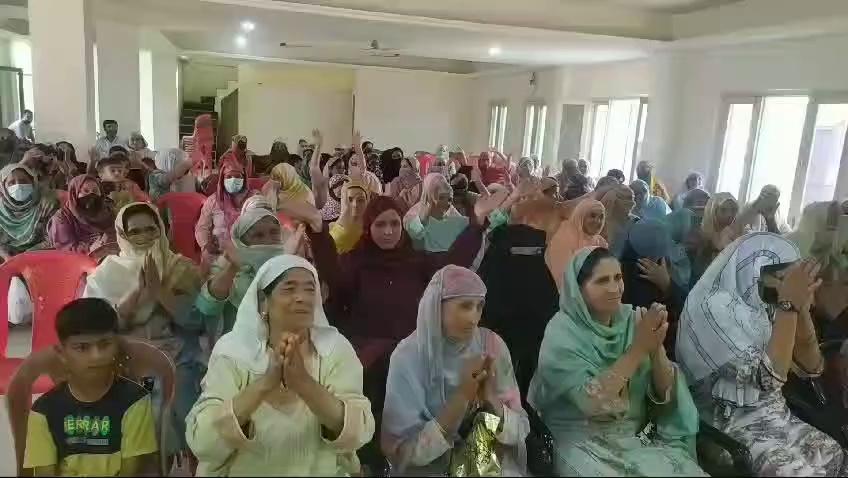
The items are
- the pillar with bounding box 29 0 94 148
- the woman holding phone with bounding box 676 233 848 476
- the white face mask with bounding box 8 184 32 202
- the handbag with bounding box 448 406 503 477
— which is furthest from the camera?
the pillar with bounding box 29 0 94 148

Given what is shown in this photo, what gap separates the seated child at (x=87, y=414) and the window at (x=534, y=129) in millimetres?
10014

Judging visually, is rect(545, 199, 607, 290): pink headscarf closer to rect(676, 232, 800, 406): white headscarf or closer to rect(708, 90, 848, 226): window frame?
rect(676, 232, 800, 406): white headscarf

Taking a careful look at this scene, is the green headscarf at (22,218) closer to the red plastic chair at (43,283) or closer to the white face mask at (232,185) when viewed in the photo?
the white face mask at (232,185)

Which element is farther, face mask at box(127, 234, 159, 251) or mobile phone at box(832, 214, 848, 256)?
mobile phone at box(832, 214, 848, 256)

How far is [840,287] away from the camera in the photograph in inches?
118

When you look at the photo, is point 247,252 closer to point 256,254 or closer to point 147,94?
point 256,254

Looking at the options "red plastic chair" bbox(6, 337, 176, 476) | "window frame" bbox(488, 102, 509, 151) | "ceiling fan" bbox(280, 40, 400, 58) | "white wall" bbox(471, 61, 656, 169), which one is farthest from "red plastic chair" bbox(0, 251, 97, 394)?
"window frame" bbox(488, 102, 509, 151)

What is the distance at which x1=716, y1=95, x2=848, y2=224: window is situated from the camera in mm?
5816

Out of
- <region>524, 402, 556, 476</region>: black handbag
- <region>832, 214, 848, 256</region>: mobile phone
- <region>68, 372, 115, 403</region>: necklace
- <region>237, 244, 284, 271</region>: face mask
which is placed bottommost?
<region>524, 402, 556, 476</region>: black handbag

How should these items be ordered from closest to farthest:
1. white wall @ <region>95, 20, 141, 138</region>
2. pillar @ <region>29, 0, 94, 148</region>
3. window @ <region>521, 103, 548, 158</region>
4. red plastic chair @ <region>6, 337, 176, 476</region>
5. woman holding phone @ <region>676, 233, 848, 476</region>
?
red plastic chair @ <region>6, 337, 176, 476</region>
woman holding phone @ <region>676, 233, 848, 476</region>
pillar @ <region>29, 0, 94, 148</region>
white wall @ <region>95, 20, 141, 138</region>
window @ <region>521, 103, 548, 158</region>

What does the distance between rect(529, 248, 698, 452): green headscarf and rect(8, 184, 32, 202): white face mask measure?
3653 millimetres

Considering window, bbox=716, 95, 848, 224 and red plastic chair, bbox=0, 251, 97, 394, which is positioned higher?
window, bbox=716, 95, 848, 224

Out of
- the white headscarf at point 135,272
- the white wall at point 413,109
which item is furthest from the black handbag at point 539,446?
the white wall at point 413,109

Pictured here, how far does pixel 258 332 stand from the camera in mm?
1825
